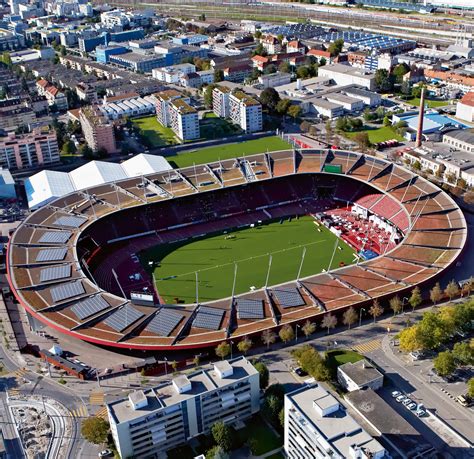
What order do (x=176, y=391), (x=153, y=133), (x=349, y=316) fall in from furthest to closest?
(x=153, y=133) < (x=349, y=316) < (x=176, y=391)

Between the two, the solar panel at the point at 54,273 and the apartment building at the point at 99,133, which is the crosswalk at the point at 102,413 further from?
the apartment building at the point at 99,133

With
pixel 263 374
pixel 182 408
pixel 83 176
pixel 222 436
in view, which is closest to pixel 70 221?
pixel 83 176

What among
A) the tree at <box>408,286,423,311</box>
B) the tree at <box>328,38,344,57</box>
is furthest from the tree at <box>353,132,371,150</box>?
the tree at <box>328,38,344,57</box>

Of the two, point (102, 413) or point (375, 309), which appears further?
point (375, 309)

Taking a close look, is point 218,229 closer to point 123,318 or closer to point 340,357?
point 123,318

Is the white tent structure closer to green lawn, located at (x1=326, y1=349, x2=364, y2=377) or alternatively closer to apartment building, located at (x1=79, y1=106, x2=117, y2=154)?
apartment building, located at (x1=79, y1=106, x2=117, y2=154)

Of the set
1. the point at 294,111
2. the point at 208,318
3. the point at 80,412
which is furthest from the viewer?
the point at 294,111
